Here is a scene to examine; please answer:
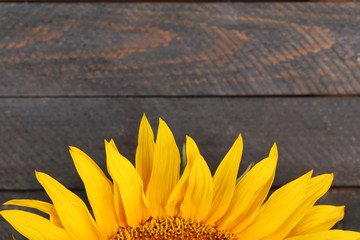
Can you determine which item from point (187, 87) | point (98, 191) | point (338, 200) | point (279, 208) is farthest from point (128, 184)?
point (338, 200)

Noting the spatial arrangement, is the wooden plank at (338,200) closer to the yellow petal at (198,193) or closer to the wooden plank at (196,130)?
the wooden plank at (196,130)

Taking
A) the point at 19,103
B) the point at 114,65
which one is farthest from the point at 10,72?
the point at 114,65

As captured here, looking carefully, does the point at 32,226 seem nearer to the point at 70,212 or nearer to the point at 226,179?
the point at 70,212

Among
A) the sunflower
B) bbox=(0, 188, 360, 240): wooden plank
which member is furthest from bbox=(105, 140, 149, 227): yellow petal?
bbox=(0, 188, 360, 240): wooden plank

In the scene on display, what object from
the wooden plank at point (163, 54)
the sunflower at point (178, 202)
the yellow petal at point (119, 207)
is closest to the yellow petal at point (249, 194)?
the sunflower at point (178, 202)

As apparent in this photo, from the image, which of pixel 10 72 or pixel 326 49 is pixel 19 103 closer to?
pixel 10 72

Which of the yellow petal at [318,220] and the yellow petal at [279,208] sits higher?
the yellow petal at [279,208]
